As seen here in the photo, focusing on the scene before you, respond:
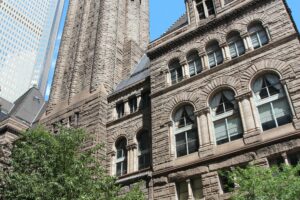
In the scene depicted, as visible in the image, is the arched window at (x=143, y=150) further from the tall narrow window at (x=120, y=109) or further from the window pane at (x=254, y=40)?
the window pane at (x=254, y=40)

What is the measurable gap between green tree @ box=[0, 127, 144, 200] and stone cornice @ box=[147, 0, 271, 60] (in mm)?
8581

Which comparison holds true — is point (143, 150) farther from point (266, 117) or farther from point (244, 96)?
point (266, 117)

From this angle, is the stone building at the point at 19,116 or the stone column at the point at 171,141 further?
the stone building at the point at 19,116

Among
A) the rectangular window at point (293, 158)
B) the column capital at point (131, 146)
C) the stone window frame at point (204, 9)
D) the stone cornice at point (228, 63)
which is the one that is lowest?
the rectangular window at point (293, 158)

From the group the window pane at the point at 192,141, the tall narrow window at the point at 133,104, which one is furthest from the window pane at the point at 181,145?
the tall narrow window at the point at 133,104

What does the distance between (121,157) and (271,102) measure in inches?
426

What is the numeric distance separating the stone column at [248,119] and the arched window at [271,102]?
1.42 feet

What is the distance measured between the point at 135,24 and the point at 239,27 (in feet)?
67.2

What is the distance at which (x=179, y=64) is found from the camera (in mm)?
21812

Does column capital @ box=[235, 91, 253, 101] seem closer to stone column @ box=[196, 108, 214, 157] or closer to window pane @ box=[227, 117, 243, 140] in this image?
window pane @ box=[227, 117, 243, 140]

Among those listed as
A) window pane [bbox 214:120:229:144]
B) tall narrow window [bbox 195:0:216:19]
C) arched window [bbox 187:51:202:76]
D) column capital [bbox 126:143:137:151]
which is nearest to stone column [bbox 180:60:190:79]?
arched window [bbox 187:51:202:76]

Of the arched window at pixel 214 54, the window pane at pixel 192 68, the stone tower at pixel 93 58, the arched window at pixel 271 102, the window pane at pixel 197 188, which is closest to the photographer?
the arched window at pixel 271 102

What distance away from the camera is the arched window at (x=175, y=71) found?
21359 millimetres

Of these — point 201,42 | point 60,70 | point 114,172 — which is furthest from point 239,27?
point 60,70
